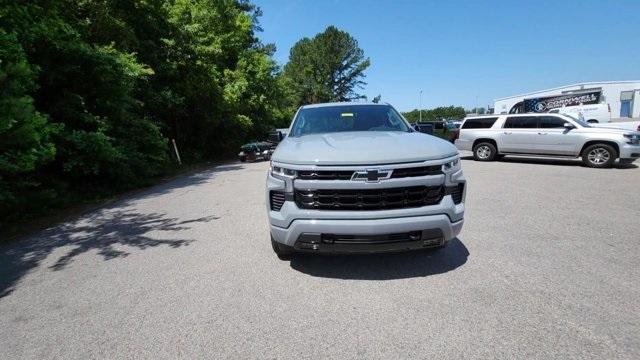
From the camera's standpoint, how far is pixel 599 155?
10.9 metres

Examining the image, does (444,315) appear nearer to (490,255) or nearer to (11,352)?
(490,255)

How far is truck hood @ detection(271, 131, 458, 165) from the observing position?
10.7 ft

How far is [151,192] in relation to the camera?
32.8 feet

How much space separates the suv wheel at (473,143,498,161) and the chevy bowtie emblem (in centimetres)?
1177

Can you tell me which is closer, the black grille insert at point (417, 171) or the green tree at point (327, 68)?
the black grille insert at point (417, 171)

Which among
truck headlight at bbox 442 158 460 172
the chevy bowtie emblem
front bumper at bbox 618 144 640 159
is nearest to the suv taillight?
front bumper at bbox 618 144 640 159

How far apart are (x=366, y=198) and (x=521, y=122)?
11638 mm

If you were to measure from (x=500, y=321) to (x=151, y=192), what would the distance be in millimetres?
9567

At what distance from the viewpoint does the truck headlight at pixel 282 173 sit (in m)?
3.42

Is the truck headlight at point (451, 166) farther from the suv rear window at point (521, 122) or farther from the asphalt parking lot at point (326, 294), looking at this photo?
the suv rear window at point (521, 122)

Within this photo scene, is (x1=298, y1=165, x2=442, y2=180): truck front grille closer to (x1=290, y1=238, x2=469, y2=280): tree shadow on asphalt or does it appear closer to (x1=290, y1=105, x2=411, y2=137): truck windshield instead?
(x1=290, y1=238, x2=469, y2=280): tree shadow on asphalt

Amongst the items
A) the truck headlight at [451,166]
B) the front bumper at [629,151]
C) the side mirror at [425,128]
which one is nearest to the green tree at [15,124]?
the side mirror at [425,128]

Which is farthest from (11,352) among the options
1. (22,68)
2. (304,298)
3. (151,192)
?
(151,192)

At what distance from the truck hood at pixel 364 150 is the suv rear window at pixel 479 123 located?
10943 mm
